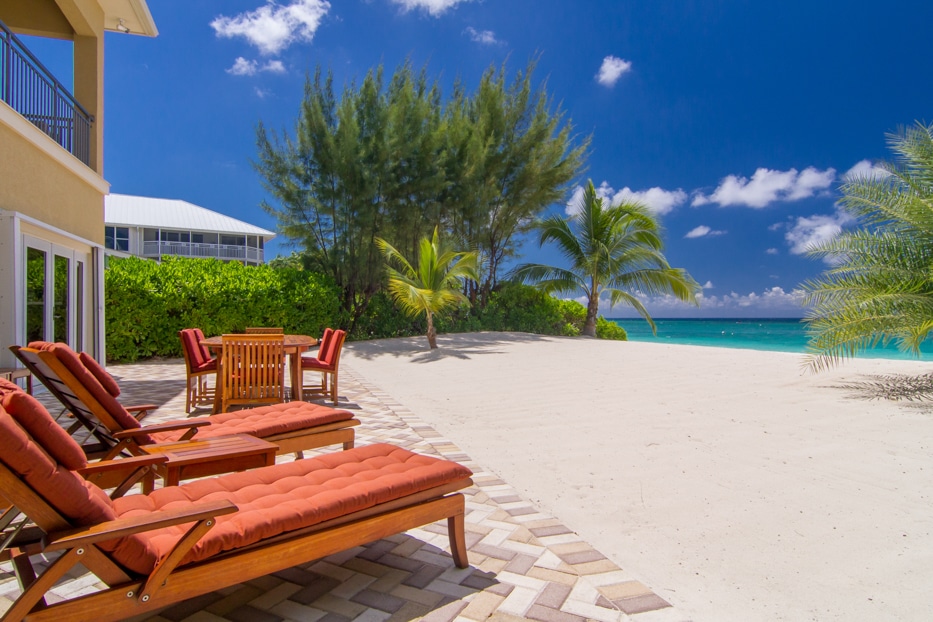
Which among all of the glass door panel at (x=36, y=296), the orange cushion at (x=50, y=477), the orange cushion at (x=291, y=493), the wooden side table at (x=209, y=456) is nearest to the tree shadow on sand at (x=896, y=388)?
the orange cushion at (x=291, y=493)

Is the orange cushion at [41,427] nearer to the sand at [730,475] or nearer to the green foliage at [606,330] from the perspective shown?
the sand at [730,475]

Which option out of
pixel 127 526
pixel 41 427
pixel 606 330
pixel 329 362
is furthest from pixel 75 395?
pixel 606 330

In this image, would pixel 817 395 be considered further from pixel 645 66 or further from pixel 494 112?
pixel 645 66

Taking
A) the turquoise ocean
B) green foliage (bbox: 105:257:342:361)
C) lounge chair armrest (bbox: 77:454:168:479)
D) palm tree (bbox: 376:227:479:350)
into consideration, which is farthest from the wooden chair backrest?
palm tree (bbox: 376:227:479:350)

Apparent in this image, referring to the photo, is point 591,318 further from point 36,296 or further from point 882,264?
point 36,296

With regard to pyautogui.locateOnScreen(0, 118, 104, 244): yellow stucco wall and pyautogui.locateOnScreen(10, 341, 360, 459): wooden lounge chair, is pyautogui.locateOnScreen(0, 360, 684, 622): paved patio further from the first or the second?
pyautogui.locateOnScreen(0, 118, 104, 244): yellow stucco wall

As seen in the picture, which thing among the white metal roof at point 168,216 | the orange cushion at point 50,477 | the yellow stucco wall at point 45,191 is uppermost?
the white metal roof at point 168,216

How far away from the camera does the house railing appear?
103ft

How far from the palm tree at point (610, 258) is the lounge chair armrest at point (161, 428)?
620 inches

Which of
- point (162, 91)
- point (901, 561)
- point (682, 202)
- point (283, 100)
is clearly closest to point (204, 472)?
point (901, 561)

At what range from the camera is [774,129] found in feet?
122

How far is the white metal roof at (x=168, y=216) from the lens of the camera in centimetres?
3130

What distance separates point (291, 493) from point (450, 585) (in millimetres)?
783

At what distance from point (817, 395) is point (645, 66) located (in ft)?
84.6
